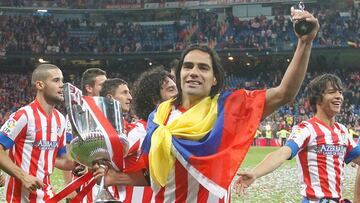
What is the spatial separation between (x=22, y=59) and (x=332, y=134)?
46.7 m

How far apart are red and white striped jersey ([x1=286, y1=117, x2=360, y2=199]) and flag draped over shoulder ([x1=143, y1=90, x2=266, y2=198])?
190 centimetres

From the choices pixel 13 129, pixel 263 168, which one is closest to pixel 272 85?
pixel 13 129

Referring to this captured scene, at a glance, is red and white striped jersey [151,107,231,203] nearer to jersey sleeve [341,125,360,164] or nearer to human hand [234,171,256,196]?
human hand [234,171,256,196]

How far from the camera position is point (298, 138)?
17.9 feet

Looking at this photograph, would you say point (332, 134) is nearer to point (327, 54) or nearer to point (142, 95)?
point (142, 95)

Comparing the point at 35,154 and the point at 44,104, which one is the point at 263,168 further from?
the point at 44,104

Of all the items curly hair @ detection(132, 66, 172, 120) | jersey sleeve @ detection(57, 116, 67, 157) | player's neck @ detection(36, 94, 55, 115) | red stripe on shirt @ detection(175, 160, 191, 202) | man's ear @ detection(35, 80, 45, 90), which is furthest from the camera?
jersey sleeve @ detection(57, 116, 67, 157)

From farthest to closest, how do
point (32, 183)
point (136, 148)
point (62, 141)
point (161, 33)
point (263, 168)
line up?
1. point (161, 33)
2. point (62, 141)
3. point (32, 183)
4. point (136, 148)
5. point (263, 168)

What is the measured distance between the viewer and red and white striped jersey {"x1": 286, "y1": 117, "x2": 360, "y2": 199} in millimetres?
5465

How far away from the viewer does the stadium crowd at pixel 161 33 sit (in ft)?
150

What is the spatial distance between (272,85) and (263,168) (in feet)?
133

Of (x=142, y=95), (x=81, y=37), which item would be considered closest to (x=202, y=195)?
(x=142, y=95)

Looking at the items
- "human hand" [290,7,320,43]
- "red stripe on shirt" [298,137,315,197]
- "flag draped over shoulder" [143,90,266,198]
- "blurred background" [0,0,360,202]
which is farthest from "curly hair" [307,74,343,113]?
"blurred background" [0,0,360,202]

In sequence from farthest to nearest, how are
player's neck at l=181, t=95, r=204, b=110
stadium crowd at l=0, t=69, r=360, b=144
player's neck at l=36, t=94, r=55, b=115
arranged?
1. stadium crowd at l=0, t=69, r=360, b=144
2. player's neck at l=36, t=94, r=55, b=115
3. player's neck at l=181, t=95, r=204, b=110
